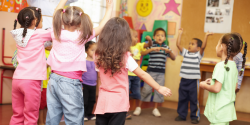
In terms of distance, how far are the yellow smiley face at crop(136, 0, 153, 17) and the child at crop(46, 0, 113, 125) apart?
3.90 m

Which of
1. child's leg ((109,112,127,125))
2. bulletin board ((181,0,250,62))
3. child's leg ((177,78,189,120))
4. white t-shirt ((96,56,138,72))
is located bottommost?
child's leg ((177,78,189,120))

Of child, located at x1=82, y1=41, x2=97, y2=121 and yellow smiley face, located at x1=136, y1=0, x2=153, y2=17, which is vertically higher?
yellow smiley face, located at x1=136, y1=0, x2=153, y2=17

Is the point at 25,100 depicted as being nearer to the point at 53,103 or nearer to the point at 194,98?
the point at 53,103

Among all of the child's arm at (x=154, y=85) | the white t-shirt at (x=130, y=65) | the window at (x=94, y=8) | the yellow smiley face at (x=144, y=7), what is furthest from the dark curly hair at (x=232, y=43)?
the yellow smiley face at (x=144, y=7)

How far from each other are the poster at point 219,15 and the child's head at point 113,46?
11.7ft

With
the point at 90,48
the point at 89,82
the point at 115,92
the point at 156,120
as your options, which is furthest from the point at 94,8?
the point at 115,92

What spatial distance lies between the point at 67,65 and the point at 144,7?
4111 mm

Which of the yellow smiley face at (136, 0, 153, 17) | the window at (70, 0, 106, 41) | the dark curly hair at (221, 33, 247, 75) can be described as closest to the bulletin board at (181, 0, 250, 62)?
the yellow smiley face at (136, 0, 153, 17)

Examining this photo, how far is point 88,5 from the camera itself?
4.99 meters

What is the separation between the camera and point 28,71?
1.96 m

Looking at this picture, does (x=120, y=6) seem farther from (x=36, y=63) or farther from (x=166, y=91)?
(x=166, y=91)

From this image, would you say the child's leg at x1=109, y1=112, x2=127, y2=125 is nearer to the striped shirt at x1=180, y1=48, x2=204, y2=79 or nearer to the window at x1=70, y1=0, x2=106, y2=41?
the striped shirt at x1=180, y1=48, x2=204, y2=79

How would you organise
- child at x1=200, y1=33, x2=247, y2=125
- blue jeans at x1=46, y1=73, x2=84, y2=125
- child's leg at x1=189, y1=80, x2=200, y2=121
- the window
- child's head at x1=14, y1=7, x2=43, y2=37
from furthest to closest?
the window → child's leg at x1=189, y1=80, x2=200, y2=121 → child's head at x1=14, y1=7, x2=43, y2=37 → child at x1=200, y1=33, x2=247, y2=125 → blue jeans at x1=46, y1=73, x2=84, y2=125

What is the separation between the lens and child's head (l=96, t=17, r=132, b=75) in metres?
1.63
